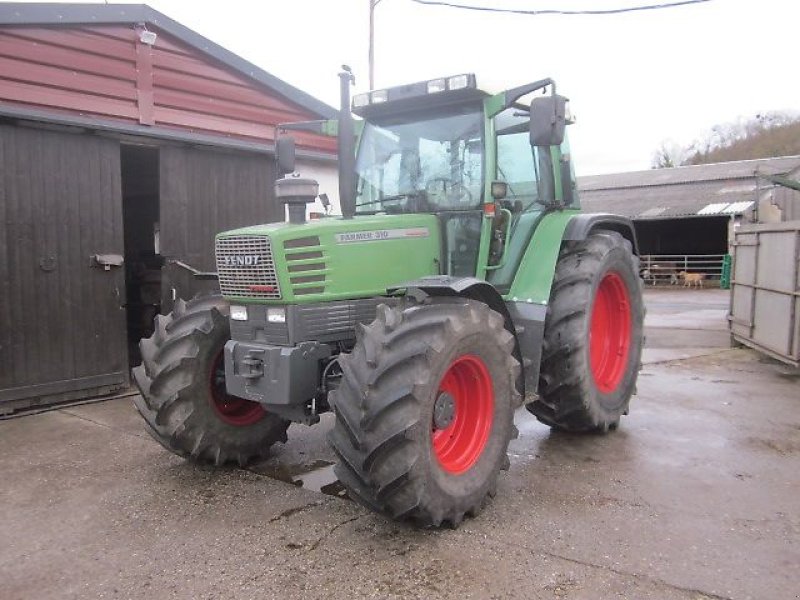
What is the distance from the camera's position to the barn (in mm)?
6234

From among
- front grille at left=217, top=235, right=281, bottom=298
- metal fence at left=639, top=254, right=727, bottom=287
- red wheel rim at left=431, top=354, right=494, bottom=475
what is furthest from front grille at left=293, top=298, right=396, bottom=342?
metal fence at left=639, top=254, right=727, bottom=287

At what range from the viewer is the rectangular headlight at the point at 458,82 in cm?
430

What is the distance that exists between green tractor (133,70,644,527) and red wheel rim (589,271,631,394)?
115 millimetres

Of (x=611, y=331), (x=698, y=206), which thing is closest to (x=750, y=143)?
(x=698, y=206)

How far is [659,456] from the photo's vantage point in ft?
15.8

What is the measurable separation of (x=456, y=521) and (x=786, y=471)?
8.01 ft

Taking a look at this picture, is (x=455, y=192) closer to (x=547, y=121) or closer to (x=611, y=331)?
(x=547, y=121)

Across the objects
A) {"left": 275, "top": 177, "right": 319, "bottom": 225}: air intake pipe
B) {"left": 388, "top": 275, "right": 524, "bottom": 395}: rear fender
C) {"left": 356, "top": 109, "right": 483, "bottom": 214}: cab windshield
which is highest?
{"left": 356, "top": 109, "right": 483, "bottom": 214}: cab windshield

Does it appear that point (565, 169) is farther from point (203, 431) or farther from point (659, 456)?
point (203, 431)

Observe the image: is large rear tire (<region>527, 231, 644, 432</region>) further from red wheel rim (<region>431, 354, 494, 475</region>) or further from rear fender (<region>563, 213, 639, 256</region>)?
red wheel rim (<region>431, 354, 494, 475</region>)

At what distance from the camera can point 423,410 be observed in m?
3.28

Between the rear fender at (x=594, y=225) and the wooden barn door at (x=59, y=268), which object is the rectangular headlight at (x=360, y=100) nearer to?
the rear fender at (x=594, y=225)

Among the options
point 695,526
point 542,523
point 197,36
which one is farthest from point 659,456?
point 197,36

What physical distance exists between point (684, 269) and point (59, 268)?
25.7 m
